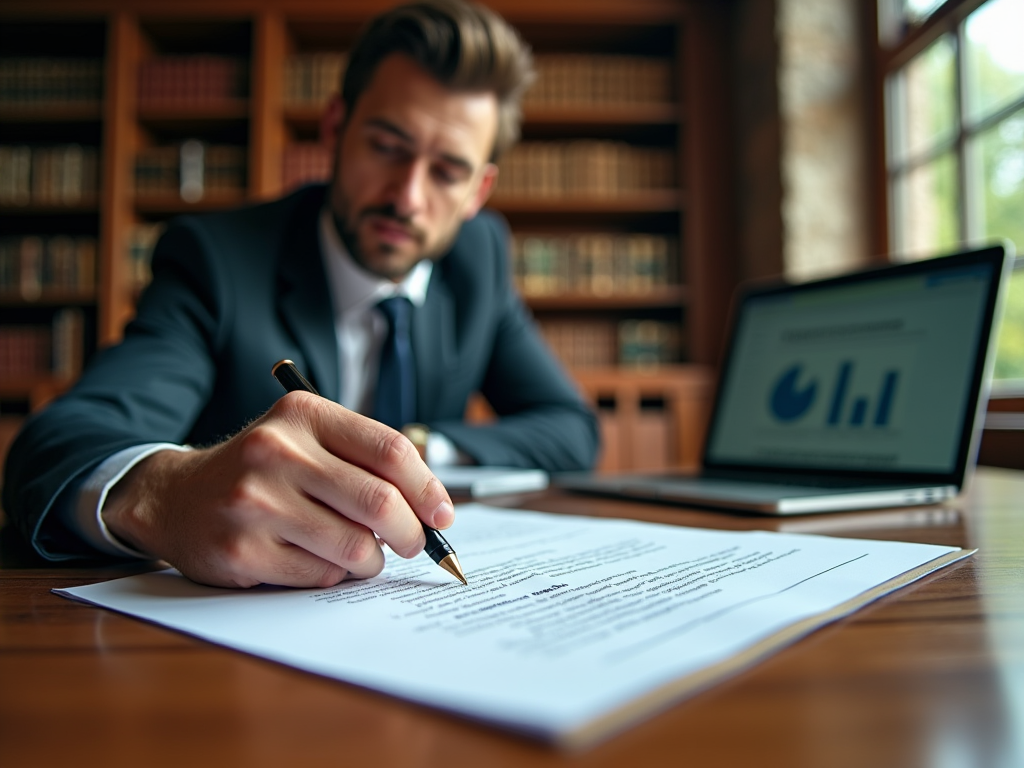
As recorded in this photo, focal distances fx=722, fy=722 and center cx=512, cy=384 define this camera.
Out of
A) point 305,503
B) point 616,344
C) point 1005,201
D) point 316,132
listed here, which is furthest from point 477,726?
point 316,132

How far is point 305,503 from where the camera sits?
436 millimetres

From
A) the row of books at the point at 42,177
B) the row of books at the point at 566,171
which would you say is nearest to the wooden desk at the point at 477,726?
the row of books at the point at 566,171

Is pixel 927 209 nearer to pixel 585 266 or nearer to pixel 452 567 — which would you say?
pixel 585 266

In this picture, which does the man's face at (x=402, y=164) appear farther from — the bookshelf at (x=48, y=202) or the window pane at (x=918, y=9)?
the bookshelf at (x=48, y=202)

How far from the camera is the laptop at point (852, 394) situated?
79 cm

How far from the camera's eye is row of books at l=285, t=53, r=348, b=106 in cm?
309

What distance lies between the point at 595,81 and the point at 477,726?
10.7 feet

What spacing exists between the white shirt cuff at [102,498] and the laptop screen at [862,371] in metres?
0.77

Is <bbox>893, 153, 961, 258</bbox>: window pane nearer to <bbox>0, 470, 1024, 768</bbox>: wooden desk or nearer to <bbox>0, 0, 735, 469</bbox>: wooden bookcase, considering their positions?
<bbox>0, 0, 735, 469</bbox>: wooden bookcase

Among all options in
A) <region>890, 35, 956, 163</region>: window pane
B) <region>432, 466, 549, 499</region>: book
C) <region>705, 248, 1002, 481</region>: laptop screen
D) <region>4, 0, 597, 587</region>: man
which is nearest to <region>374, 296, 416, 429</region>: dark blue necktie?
<region>4, 0, 597, 587</region>: man

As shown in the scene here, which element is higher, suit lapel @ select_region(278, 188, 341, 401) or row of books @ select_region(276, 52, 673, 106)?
row of books @ select_region(276, 52, 673, 106)

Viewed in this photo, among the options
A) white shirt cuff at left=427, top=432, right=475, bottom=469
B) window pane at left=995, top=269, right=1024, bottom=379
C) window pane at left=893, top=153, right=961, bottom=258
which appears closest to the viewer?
white shirt cuff at left=427, top=432, right=475, bottom=469

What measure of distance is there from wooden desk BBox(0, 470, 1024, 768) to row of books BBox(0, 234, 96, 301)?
3.18 m

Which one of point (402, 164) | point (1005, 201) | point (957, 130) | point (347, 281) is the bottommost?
point (347, 281)
